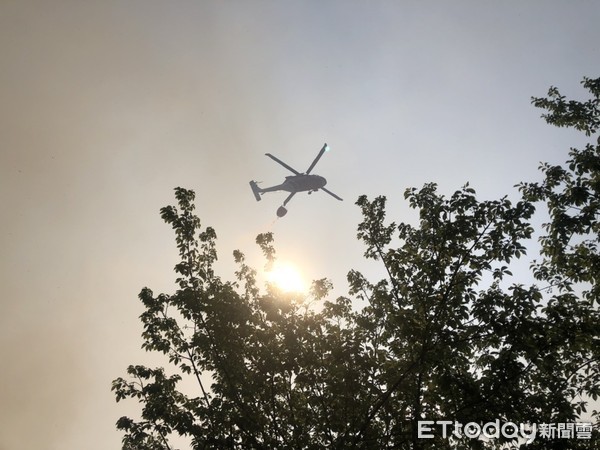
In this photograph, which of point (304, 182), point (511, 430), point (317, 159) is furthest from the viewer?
point (304, 182)

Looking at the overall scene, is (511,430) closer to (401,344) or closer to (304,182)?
(401,344)

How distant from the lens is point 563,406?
7680 mm

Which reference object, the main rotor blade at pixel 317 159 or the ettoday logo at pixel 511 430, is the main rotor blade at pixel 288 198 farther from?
the ettoday logo at pixel 511 430

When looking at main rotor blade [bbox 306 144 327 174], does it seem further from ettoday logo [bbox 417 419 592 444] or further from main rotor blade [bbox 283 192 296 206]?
ettoday logo [bbox 417 419 592 444]

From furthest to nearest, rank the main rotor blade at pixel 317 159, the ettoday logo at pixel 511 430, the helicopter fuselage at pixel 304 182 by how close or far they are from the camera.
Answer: the helicopter fuselage at pixel 304 182
the main rotor blade at pixel 317 159
the ettoday logo at pixel 511 430

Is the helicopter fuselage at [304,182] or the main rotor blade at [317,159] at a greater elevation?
the main rotor blade at [317,159]

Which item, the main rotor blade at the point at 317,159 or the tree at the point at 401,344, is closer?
the tree at the point at 401,344

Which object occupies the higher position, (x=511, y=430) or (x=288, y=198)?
(x=288, y=198)

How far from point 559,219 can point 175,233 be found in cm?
1135

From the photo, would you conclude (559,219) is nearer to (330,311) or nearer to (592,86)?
(592,86)

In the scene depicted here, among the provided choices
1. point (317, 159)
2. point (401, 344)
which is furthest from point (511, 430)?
point (317, 159)

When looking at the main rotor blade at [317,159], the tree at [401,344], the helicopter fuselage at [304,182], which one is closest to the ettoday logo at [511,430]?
the tree at [401,344]

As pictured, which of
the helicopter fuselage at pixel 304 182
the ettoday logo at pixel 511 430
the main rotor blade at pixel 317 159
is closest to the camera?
the ettoday logo at pixel 511 430

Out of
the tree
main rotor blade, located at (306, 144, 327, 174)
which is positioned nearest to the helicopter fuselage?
main rotor blade, located at (306, 144, 327, 174)
